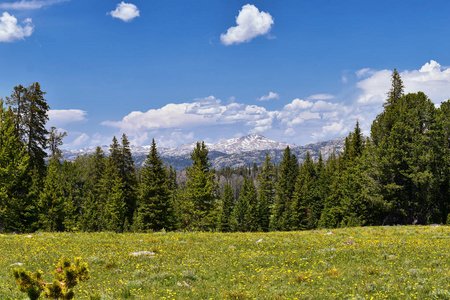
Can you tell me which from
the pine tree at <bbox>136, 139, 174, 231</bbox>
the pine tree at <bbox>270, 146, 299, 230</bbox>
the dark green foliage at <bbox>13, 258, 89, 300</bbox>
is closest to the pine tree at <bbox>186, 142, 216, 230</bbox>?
the pine tree at <bbox>136, 139, 174, 231</bbox>

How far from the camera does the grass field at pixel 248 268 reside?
9.41 m

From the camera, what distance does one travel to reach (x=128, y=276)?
1114cm

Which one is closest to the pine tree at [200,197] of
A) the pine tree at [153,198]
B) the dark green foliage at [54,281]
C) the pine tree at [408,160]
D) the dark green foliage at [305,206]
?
the pine tree at [153,198]

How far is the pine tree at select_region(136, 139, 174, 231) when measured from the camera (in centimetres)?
4041

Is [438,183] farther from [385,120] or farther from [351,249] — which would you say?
[351,249]

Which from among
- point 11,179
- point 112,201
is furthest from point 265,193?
point 11,179

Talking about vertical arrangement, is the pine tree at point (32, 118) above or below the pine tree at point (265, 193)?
above

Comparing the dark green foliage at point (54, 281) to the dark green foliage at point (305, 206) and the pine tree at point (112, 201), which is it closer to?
the pine tree at point (112, 201)

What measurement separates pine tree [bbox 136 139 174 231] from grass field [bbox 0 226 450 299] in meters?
22.2

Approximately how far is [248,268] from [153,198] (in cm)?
3005

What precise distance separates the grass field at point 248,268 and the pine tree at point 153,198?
2224 cm

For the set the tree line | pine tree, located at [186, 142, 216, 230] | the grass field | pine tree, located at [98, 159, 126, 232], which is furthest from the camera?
pine tree, located at [98, 159, 126, 232]

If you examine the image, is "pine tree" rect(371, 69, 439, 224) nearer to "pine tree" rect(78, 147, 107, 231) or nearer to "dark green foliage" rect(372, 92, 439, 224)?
"dark green foliage" rect(372, 92, 439, 224)

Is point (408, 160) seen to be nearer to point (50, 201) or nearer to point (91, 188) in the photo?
point (50, 201)
